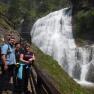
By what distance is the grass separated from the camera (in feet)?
53.6

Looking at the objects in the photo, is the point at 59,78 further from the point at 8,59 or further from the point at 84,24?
the point at 84,24

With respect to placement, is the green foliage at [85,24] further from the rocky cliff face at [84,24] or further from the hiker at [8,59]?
the hiker at [8,59]

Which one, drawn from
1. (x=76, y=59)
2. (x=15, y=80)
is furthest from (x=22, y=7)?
(x=15, y=80)

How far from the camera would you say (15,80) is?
13.9 metres

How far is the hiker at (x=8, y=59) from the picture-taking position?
1279 centimetres

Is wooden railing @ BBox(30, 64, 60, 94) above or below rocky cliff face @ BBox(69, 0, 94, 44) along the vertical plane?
below

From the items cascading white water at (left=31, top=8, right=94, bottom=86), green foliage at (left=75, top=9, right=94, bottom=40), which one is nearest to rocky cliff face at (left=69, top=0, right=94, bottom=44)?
green foliage at (left=75, top=9, right=94, bottom=40)

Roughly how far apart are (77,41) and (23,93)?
37030mm

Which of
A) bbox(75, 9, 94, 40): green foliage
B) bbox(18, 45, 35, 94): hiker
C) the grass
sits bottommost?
the grass

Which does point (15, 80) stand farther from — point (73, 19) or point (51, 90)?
point (73, 19)

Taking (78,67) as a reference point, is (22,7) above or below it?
above

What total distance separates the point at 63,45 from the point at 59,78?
32.4 metres

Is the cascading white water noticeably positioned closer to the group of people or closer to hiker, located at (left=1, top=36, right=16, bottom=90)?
the group of people

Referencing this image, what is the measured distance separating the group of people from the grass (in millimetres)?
757
